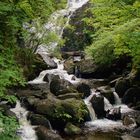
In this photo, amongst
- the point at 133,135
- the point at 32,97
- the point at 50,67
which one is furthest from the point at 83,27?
the point at 133,135

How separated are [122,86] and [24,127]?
8.54 meters

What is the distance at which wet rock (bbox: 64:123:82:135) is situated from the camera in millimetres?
15508

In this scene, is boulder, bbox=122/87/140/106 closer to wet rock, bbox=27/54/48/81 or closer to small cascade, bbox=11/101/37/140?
small cascade, bbox=11/101/37/140

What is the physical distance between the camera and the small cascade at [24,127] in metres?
14.6

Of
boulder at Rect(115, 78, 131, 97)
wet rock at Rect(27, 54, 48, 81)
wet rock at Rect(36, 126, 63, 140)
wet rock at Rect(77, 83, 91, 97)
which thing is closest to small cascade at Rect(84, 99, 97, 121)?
wet rock at Rect(77, 83, 91, 97)

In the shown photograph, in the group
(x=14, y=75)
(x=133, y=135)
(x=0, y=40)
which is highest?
(x=0, y=40)

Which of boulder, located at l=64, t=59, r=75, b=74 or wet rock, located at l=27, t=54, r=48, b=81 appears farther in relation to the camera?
boulder, located at l=64, t=59, r=75, b=74

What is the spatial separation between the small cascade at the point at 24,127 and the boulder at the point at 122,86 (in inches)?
272

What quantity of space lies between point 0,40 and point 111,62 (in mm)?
18688

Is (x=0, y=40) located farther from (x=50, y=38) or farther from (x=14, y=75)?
(x=50, y=38)

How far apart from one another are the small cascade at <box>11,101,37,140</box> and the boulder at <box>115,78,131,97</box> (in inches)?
272

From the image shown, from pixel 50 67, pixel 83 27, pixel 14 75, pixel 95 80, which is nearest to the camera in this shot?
pixel 14 75

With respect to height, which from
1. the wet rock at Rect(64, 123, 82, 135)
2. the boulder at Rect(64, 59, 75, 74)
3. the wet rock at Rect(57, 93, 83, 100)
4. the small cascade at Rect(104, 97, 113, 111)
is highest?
the boulder at Rect(64, 59, 75, 74)

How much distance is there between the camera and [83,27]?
38312 mm
